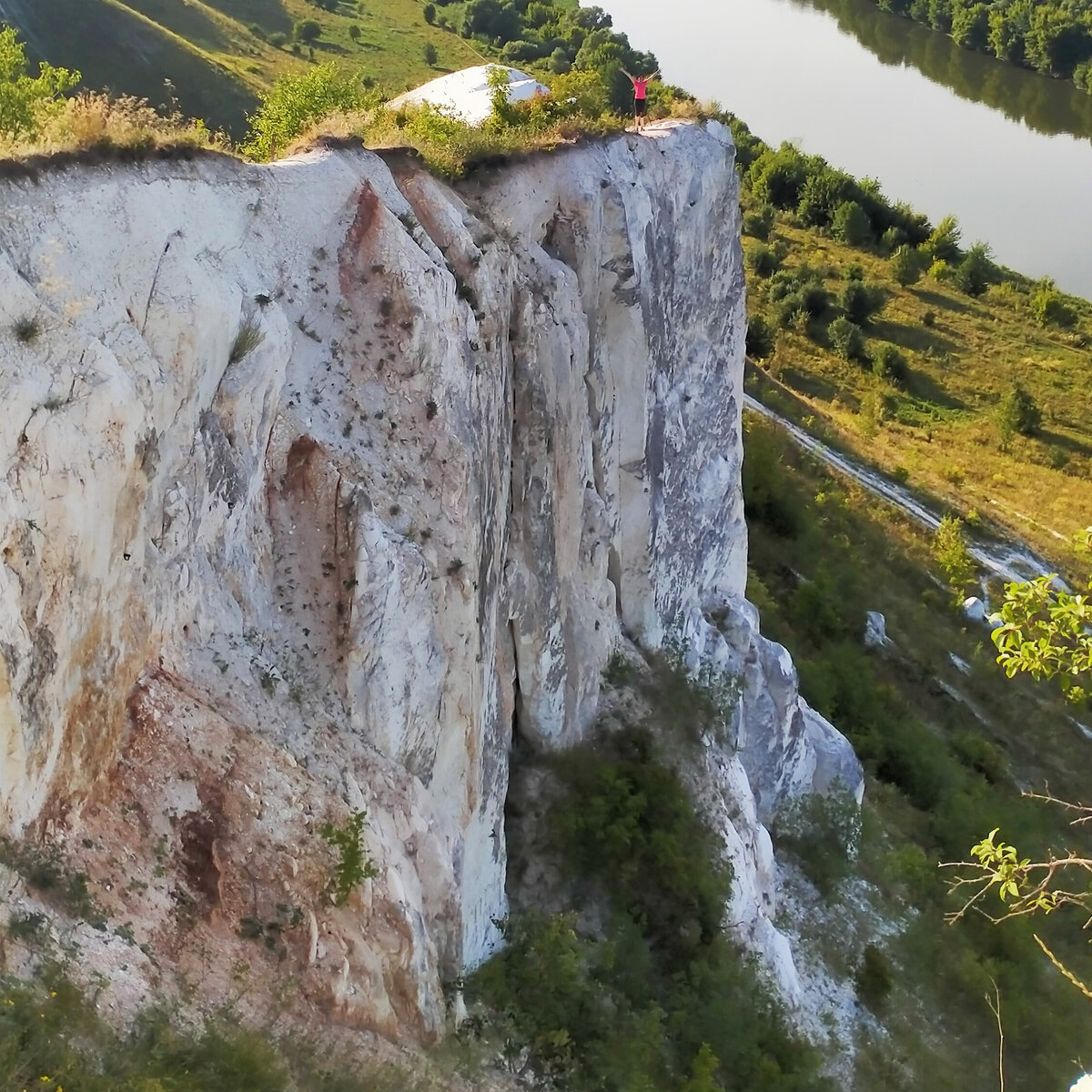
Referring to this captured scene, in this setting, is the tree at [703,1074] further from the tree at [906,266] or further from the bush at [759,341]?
the tree at [906,266]

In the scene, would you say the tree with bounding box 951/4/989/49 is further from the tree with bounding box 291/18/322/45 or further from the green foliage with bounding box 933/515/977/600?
the green foliage with bounding box 933/515/977/600

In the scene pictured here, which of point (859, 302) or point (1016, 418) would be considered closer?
point (1016, 418)

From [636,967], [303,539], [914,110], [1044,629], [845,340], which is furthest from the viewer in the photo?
[914,110]

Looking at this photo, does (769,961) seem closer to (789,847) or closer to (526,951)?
(789,847)

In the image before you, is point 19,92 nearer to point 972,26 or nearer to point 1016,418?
point 1016,418

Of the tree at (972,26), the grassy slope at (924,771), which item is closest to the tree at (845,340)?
the grassy slope at (924,771)

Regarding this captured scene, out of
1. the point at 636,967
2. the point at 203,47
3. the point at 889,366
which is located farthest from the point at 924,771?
the point at 203,47
